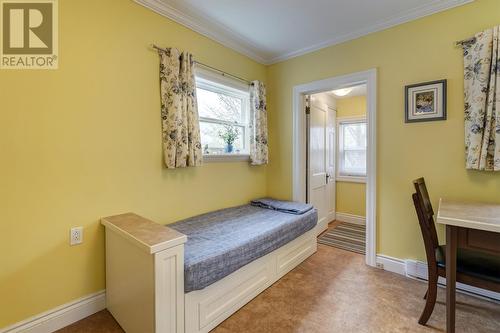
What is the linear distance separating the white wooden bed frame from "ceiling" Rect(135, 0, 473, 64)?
196 centimetres

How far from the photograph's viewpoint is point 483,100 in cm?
189

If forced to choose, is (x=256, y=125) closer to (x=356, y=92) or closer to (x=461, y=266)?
(x=356, y=92)

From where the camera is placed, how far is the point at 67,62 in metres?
1.65

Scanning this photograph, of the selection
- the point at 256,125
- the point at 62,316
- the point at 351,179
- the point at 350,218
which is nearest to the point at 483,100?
the point at 256,125

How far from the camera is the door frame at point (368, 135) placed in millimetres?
2500

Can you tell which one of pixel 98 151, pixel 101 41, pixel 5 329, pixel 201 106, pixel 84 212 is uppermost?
pixel 101 41

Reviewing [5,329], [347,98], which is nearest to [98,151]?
[5,329]

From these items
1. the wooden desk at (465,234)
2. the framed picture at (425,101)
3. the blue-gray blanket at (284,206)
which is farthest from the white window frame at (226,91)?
the wooden desk at (465,234)

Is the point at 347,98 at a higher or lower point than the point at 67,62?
higher

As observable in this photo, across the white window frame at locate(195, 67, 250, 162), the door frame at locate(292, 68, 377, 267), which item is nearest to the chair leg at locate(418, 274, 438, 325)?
the door frame at locate(292, 68, 377, 267)

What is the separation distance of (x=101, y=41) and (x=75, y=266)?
5.61ft

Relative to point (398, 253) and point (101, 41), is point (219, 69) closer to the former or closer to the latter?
point (101, 41)

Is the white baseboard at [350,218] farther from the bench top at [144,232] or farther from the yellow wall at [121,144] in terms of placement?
the bench top at [144,232]

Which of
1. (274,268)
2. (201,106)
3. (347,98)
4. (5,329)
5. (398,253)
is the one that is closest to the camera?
(5,329)
